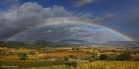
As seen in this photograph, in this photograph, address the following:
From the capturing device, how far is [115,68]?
3669cm

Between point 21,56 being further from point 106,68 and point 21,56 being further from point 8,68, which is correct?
point 106,68

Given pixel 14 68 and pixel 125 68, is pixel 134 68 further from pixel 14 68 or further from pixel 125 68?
pixel 14 68

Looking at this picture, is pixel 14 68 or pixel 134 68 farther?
pixel 14 68

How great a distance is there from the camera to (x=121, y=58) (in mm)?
64562

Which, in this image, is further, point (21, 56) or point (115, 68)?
point (21, 56)

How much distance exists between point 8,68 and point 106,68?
2403 cm

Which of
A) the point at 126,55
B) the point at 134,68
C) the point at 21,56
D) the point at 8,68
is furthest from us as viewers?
the point at 21,56

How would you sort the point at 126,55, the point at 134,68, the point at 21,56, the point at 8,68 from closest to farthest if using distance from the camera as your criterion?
the point at 134,68
the point at 8,68
the point at 126,55
the point at 21,56

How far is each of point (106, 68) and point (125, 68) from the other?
10.3 feet

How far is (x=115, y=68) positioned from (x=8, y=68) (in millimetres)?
25341

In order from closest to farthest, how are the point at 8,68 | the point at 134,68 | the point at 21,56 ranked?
the point at 134,68 < the point at 8,68 < the point at 21,56

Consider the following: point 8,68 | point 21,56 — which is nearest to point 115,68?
point 8,68

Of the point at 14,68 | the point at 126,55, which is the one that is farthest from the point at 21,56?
the point at 126,55

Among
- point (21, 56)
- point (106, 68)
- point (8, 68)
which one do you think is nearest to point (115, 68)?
point (106, 68)
